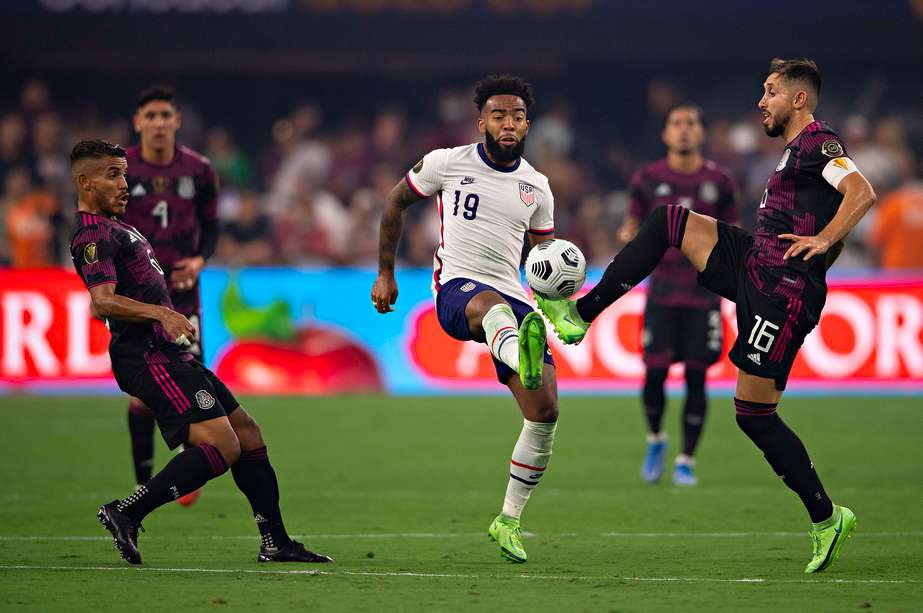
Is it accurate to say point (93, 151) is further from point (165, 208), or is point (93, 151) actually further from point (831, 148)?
point (831, 148)

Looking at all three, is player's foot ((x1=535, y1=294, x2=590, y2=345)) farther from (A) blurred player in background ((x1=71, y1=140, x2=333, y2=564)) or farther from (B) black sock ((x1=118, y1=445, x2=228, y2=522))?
(B) black sock ((x1=118, y1=445, x2=228, y2=522))

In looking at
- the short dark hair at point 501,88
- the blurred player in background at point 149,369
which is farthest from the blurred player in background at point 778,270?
the blurred player in background at point 149,369

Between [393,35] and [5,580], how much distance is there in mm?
16106

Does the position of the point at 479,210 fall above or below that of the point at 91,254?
above

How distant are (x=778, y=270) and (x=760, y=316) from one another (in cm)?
24

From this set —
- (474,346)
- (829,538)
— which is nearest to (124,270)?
(829,538)

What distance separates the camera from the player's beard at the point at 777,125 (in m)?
7.18

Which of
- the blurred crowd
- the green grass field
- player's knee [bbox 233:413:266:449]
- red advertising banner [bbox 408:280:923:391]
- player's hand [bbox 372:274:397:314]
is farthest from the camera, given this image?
the blurred crowd

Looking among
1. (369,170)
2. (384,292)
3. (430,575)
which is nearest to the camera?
(430,575)

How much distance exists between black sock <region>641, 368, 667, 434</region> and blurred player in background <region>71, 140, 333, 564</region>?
421cm

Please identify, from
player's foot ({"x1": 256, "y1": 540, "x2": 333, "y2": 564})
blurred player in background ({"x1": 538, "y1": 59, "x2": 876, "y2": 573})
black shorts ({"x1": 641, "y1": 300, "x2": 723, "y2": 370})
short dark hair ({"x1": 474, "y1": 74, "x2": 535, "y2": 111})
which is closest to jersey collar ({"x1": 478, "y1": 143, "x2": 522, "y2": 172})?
short dark hair ({"x1": 474, "y1": 74, "x2": 535, "y2": 111})

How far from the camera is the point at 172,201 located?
958 centimetres

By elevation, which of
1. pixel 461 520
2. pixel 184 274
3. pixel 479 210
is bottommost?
pixel 461 520

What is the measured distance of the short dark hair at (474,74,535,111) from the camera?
7828mm
